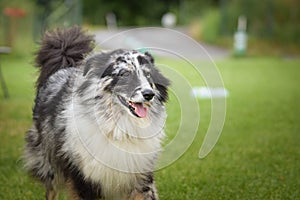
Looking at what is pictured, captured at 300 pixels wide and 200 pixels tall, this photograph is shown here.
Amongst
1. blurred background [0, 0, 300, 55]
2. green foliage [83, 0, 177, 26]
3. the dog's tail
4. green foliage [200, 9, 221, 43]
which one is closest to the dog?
the dog's tail

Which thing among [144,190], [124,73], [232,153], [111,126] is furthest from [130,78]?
[232,153]

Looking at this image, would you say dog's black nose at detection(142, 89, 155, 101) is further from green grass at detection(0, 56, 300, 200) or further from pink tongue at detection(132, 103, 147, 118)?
green grass at detection(0, 56, 300, 200)

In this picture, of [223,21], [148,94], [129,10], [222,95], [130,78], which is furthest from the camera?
[129,10]

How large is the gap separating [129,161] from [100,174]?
23cm

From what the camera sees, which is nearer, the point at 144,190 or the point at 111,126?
the point at 111,126

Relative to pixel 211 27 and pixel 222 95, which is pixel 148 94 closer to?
pixel 222 95

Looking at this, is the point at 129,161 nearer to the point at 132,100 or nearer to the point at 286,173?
the point at 132,100

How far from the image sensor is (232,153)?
22.9ft

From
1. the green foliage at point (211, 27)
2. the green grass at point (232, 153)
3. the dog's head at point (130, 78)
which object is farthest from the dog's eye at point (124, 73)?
the green foliage at point (211, 27)

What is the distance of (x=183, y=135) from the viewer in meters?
4.64

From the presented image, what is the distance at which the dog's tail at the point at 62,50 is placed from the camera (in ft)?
16.8

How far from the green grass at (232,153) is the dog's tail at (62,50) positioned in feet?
1.15

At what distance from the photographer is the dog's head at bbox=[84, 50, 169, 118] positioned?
3.80m

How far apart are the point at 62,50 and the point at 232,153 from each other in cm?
285
